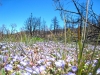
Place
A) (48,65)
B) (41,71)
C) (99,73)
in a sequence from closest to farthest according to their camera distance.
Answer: (99,73)
(41,71)
(48,65)

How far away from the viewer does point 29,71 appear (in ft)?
5.16

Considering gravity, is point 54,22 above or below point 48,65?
above

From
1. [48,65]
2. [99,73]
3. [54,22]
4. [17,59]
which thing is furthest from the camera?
[54,22]

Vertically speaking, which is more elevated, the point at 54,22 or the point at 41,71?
the point at 54,22

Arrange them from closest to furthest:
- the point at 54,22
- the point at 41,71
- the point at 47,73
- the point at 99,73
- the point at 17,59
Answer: the point at 99,73 → the point at 41,71 → the point at 47,73 → the point at 17,59 → the point at 54,22

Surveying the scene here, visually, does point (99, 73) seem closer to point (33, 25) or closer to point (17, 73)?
point (17, 73)

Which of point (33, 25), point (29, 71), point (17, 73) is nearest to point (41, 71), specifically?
point (29, 71)

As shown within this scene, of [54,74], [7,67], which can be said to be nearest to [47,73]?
[54,74]

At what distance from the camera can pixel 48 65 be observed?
84.5 inches

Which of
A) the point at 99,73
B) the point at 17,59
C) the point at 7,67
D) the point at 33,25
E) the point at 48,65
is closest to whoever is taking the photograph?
the point at 99,73

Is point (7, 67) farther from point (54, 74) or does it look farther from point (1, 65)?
point (54, 74)

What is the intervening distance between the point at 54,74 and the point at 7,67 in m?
0.50

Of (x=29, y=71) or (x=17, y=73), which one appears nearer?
(x=29, y=71)

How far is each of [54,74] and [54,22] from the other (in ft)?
198
